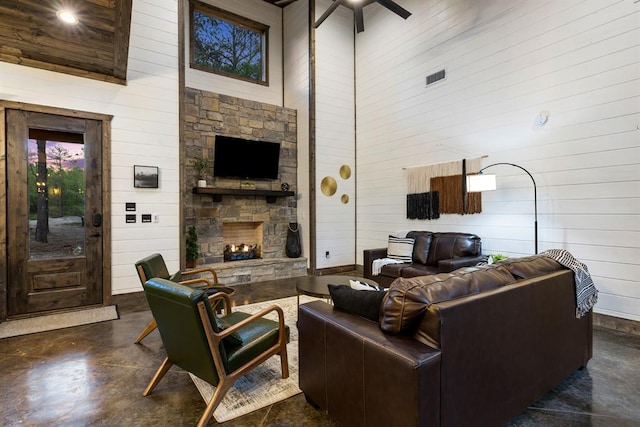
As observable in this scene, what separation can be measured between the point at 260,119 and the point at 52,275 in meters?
4.12

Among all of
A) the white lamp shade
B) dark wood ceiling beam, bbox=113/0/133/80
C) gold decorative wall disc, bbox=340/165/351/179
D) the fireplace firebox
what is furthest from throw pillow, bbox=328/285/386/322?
gold decorative wall disc, bbox=340/165/351/179

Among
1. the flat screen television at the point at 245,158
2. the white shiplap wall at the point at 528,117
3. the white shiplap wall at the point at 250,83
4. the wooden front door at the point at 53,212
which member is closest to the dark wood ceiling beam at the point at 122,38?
the wooden front door at the point at 53,212

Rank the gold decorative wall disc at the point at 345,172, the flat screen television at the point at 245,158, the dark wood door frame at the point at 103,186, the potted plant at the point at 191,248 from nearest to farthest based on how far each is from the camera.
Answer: the dark wood door frame at the point at 103,186
the potted plant at the point at 191,248
the flat screen television at the point at 245,158
the gold decorative wall disc at the point at 345,172

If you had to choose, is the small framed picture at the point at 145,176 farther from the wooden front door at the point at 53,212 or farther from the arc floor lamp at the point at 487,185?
the arc floor lamp at the point at 487,185

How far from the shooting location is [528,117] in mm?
4012

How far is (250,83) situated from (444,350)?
669cm

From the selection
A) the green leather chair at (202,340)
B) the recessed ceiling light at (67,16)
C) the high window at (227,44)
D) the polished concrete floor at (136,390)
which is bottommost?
the polished concrete floor at (136,390)

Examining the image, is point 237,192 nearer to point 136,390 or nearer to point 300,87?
point 300,87

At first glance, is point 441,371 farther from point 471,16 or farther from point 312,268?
point 471,16

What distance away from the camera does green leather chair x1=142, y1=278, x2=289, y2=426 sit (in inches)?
70.4

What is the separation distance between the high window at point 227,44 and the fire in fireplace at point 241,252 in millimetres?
3569

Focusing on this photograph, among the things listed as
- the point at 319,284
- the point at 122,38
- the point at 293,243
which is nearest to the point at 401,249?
the point at 319,284

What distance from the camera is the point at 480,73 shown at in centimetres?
454

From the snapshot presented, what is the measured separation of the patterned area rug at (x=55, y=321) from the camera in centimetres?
336
